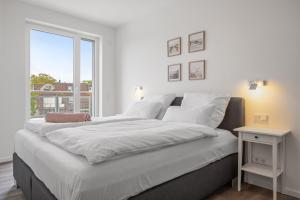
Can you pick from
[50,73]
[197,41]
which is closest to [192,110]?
[197,41]

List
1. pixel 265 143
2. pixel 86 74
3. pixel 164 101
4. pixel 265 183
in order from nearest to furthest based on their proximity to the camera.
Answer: pixel 265 143
pixel 265 183
pixel 164 101
pixel 86 74

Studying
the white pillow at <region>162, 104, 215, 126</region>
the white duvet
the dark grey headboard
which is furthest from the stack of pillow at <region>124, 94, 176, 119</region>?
the white duvet

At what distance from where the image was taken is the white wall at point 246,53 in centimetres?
227

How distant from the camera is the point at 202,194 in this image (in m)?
2.01

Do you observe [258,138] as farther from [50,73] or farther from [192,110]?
[50,73]

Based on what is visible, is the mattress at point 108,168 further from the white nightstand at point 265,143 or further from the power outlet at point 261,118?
the power outlet at point 261,118

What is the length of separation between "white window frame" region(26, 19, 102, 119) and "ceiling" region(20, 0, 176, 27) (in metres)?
0.36

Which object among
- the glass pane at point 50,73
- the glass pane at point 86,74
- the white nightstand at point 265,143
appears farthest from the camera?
the glass pane at point 86,74

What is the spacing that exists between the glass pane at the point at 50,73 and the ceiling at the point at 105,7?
23.4 inches

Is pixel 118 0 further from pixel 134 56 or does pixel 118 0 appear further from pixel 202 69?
pixel 202 69

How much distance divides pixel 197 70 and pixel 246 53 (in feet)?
2.44

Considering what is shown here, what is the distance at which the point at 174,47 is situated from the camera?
3461 mm

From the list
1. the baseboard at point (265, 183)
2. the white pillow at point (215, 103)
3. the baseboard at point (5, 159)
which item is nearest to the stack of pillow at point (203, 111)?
the white pillow at point (215, 103)

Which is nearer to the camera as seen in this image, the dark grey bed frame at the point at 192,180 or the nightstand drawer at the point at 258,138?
the dark grey bed frame at the point at 192,180
